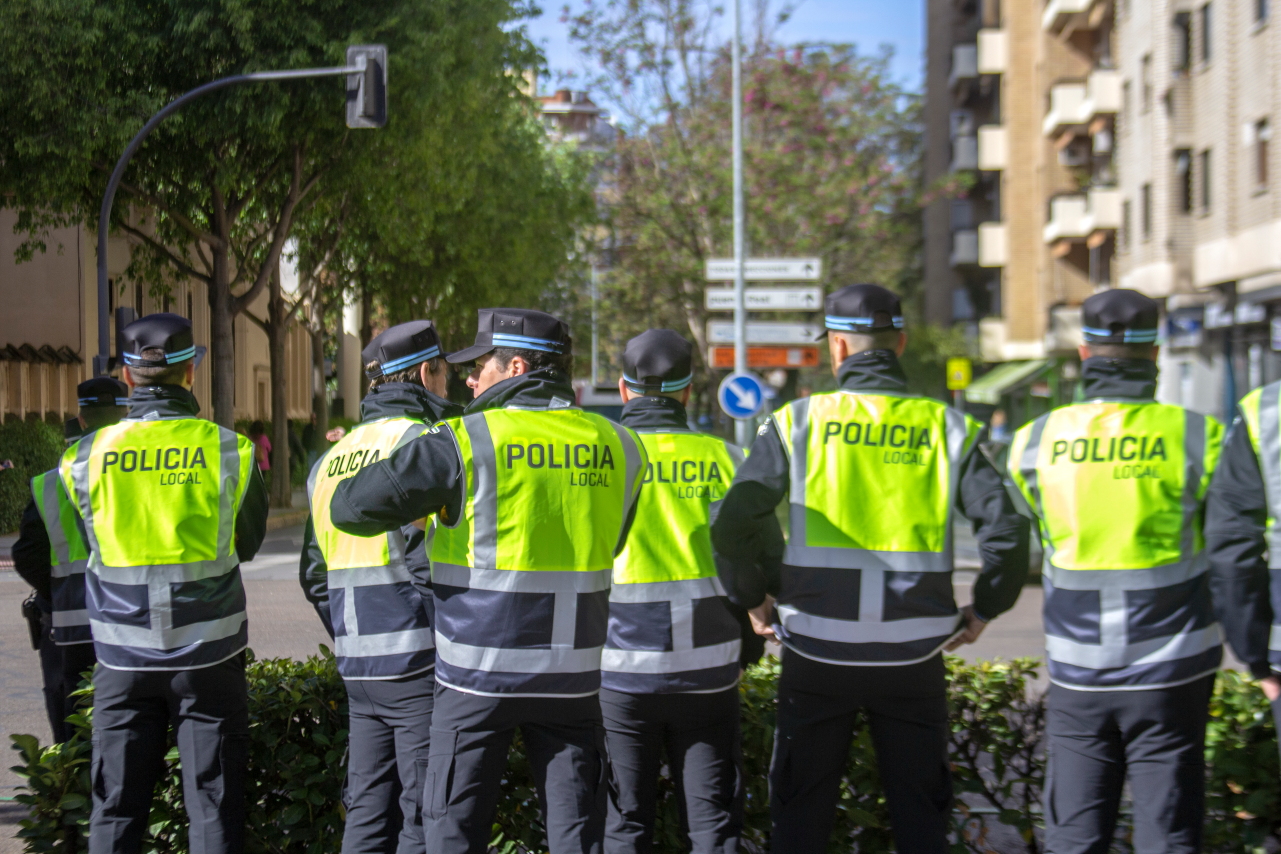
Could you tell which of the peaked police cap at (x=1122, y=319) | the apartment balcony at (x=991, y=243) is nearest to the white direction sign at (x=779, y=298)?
the peaked police cap at (x=1122, y=319)

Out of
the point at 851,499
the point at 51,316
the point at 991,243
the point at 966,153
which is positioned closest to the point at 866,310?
the point at 851,499

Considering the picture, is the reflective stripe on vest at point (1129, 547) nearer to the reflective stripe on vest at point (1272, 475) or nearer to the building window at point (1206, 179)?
the reflective stripe on vest at point (1272, 475)

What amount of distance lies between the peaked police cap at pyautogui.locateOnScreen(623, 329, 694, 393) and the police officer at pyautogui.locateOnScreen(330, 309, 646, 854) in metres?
0.84

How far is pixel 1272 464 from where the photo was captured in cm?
332

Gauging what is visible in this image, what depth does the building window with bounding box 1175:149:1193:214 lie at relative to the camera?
2525 centimetres

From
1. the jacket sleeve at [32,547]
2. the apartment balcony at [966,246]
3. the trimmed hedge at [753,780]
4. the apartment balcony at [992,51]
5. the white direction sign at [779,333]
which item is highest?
the apartment balcony at [992,51]

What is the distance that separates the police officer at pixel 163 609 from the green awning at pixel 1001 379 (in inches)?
1391

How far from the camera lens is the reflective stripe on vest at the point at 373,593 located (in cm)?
377

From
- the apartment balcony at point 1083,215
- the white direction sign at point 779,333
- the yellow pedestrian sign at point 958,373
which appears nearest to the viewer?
the white direction sign at point 779,333

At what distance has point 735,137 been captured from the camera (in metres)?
24.1

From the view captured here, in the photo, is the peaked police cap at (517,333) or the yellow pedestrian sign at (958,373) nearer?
the peaked police cap at (517,333)

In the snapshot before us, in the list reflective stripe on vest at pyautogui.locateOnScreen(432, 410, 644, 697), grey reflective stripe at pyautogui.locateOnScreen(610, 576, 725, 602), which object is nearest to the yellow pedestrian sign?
grey reflective stripe at pyautogui.locateOnScreen(610, 576, 725, 602)

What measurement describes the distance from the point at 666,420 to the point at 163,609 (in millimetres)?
1578

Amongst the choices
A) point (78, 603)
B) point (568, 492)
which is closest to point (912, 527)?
point (568, 492)
